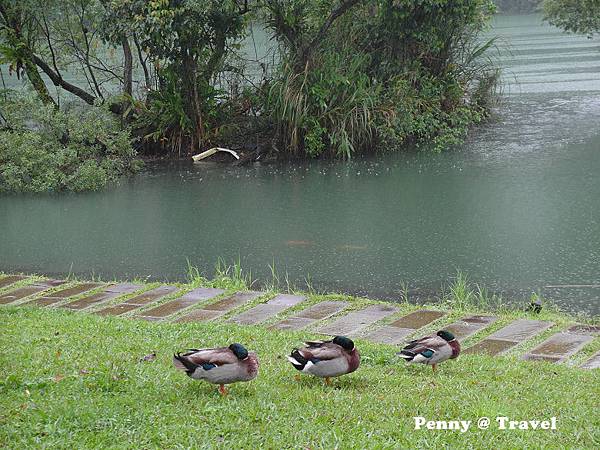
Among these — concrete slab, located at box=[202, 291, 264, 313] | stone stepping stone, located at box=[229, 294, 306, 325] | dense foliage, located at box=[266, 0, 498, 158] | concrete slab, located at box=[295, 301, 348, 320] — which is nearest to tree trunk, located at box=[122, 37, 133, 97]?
dense foliage, located at box=[266, 0, 498, 158]

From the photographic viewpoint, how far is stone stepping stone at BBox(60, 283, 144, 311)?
5605 mm

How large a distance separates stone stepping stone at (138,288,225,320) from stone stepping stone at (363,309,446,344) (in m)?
1.28

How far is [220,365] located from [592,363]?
75.4 inches

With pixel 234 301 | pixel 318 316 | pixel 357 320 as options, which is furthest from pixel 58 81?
pixel 357 320

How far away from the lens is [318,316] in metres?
5.23

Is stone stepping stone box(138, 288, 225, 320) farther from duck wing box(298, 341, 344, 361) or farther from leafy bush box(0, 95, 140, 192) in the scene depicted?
leafy bush box(0, 95, 140, 192)

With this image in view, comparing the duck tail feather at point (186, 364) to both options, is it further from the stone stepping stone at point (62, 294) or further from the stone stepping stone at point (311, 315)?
the stone stepping stone at point (62, 294)

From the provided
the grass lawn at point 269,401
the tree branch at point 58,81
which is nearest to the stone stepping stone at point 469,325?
the grass lawn at point 269,401

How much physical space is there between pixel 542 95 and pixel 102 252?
8.58m

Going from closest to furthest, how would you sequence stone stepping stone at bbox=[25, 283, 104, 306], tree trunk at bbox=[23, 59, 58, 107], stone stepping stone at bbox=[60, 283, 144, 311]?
1. stone stepping stone at bbox=[60, 283, 144, 311]
2. stone stepping stone at bbox=[25, 283, 104, 306]
3. tree trunk at bbox=[23, 59, 58, 107]

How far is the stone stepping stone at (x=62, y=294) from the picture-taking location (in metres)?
5.74

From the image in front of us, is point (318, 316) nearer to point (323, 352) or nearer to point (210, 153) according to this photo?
point (323, 352)

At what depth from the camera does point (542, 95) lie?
14062mm

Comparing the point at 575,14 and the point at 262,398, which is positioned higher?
the point at 575,14
